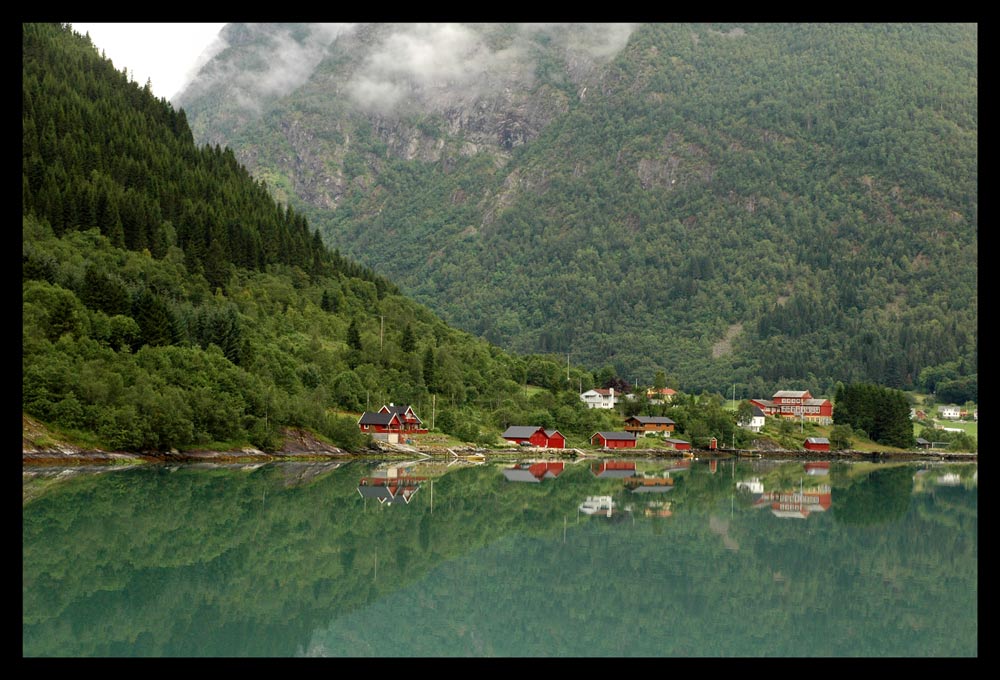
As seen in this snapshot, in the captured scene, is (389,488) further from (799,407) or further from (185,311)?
(799,407)

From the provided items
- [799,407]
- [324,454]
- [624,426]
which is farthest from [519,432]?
[799,407]

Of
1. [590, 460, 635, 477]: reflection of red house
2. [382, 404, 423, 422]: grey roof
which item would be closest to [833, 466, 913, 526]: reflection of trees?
[590, 460, 635, 477]: reflection of red house

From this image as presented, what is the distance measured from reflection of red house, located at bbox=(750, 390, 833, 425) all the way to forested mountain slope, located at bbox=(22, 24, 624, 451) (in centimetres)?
2831

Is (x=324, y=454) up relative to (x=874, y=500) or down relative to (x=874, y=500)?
up

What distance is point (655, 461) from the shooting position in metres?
91.5

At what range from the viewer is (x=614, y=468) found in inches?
3091

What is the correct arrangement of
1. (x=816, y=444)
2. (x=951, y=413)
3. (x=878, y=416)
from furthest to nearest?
(x=951, y=413)
(x=878, y=416)
(x=816, y=444)

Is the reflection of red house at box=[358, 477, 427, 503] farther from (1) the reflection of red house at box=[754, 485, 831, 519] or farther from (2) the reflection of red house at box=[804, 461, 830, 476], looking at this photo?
(2) the reflection of red house at box=[804, 461, 830, 476]

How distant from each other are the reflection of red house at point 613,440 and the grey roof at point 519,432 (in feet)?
28.0

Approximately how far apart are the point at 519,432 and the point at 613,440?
37.2ft
